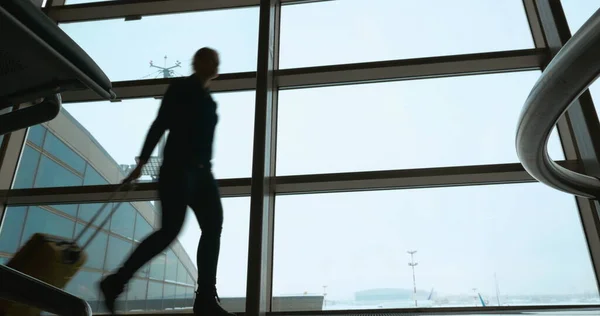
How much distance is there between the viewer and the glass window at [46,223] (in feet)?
10.7

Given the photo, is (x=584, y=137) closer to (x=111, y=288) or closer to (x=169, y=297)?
(x=111, y=288)

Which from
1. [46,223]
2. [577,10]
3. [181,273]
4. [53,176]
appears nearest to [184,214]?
[181,273]

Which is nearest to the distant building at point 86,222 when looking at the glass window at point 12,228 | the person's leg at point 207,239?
the glass window at point 12,228

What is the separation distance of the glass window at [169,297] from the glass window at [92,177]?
109 centimetres

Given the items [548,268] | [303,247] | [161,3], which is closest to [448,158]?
[548,268]

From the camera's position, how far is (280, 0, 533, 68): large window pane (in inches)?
129

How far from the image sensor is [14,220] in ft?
10.7

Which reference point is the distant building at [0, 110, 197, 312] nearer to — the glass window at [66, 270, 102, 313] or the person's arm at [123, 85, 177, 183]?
the glass window at [66, 270, 102, 313]

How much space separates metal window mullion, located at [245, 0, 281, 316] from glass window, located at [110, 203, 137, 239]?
4.00 feet

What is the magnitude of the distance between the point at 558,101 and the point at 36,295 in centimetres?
112

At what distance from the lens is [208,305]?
2.03m

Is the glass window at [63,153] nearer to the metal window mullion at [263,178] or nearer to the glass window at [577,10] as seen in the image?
the metal window mullion at [263,178]

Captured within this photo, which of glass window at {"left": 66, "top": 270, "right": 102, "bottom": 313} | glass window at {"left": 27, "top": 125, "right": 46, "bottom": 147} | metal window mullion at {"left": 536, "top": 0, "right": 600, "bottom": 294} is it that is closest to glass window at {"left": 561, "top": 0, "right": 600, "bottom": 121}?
metal window mullion at {"left": 536, "top": 0, "right": 600, "bottom": 294}

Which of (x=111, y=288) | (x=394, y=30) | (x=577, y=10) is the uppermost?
(x=394, y=30)
